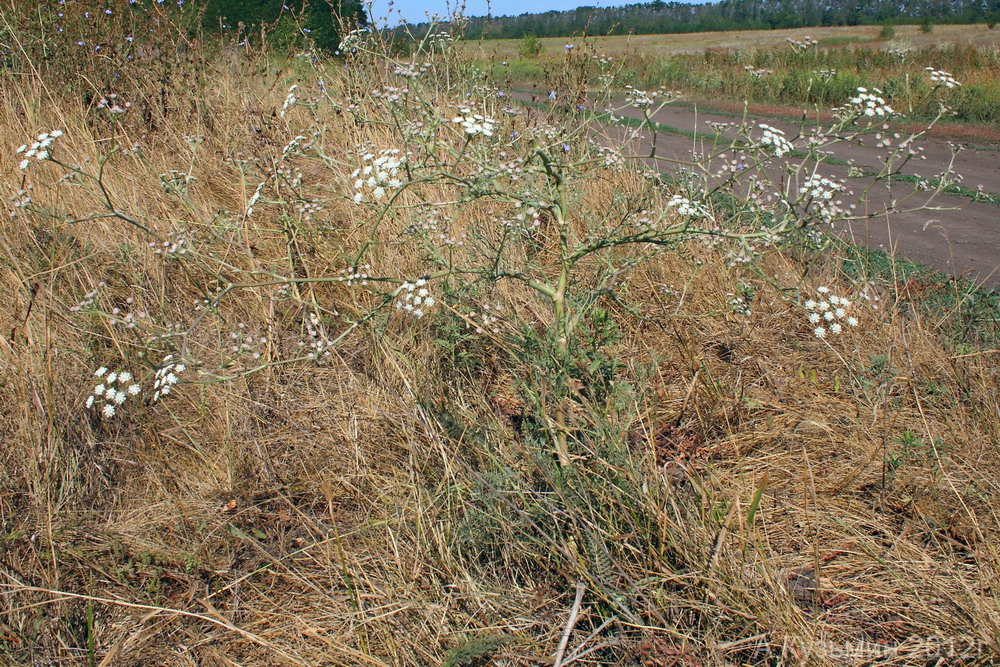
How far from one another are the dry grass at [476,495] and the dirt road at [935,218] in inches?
36.1

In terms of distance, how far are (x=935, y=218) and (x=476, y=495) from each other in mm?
5865

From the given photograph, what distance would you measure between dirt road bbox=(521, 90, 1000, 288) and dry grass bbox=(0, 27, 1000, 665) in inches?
36.1

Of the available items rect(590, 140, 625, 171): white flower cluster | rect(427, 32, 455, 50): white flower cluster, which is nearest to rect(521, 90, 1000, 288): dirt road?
rect(590, 140, 625, 171): white flower cluster

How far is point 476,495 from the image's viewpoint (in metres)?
2.21

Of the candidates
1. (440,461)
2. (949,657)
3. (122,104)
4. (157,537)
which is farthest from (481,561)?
(122,104)

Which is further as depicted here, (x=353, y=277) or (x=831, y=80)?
(x=831, y=80)

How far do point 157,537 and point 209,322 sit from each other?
1391 millimetres

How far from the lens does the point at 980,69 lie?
17953 mm

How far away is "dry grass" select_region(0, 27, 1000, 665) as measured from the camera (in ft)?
6.30

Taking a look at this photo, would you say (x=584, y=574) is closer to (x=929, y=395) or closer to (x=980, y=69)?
(x=929, y=395)

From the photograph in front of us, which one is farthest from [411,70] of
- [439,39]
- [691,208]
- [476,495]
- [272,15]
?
[272,15]

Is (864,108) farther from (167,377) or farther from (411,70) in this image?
(167,377)

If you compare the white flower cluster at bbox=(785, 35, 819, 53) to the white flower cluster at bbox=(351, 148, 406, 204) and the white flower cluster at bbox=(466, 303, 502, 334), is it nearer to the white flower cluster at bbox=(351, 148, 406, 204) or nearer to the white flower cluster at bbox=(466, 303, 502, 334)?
the white flower cluster at bbox=(466, 303, 502, 334)

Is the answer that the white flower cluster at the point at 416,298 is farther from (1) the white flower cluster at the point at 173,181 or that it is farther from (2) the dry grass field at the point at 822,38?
(2) the dry grass field at the point at 822,38
